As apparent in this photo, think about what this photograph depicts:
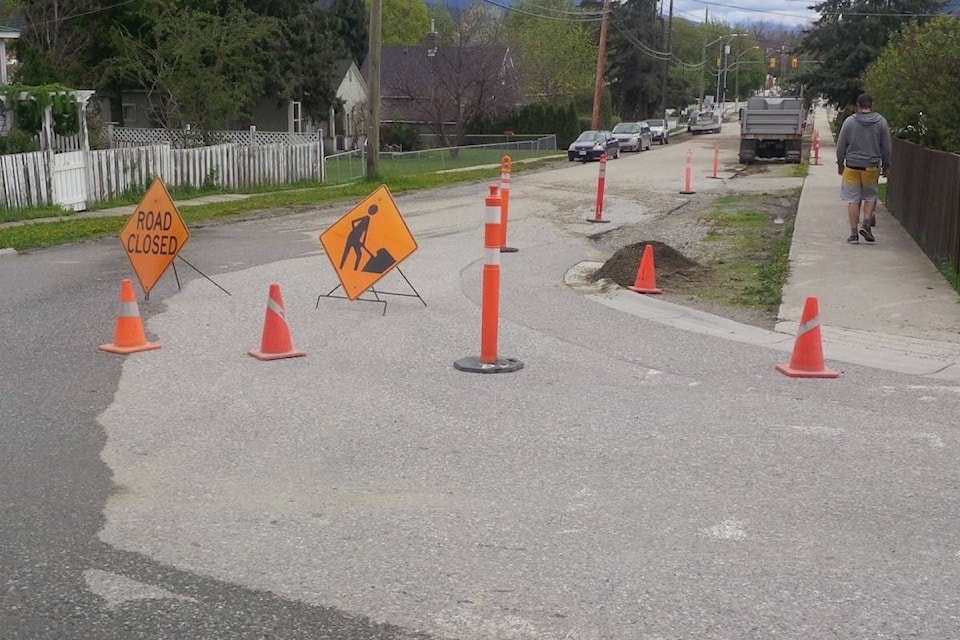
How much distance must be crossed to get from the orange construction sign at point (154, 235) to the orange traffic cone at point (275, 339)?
7.62 feet

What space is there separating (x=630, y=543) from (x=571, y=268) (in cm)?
886

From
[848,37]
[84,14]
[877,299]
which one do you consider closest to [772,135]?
[848,37]

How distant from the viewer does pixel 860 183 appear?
13.8m

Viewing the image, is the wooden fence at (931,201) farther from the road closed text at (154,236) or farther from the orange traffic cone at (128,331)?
the orange traffic cone at (128,331)

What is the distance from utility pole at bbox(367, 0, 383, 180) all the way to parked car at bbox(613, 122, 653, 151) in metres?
21.6

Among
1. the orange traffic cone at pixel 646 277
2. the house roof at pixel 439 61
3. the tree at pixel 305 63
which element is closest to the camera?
the orange traffic cone at pixel 646 277

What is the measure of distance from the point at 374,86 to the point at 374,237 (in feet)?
63.5

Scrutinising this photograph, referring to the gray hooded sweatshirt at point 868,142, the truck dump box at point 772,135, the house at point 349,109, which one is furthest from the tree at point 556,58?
the gray hooded sweatshirt at point 868,142

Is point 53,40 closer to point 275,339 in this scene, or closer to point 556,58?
point 275,339

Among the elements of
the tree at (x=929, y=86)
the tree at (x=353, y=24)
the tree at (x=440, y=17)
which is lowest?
the tree at (x=929, y=86)

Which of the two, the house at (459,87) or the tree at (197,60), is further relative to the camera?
the house at (459,87)

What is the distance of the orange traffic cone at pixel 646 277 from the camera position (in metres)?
11.1

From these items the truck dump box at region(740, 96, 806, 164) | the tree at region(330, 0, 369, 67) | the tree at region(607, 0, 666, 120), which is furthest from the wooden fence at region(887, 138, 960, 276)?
the tree at region(607, 0, 666, 120)

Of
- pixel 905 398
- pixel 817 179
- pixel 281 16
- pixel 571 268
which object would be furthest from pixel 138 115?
pixel 905 398
